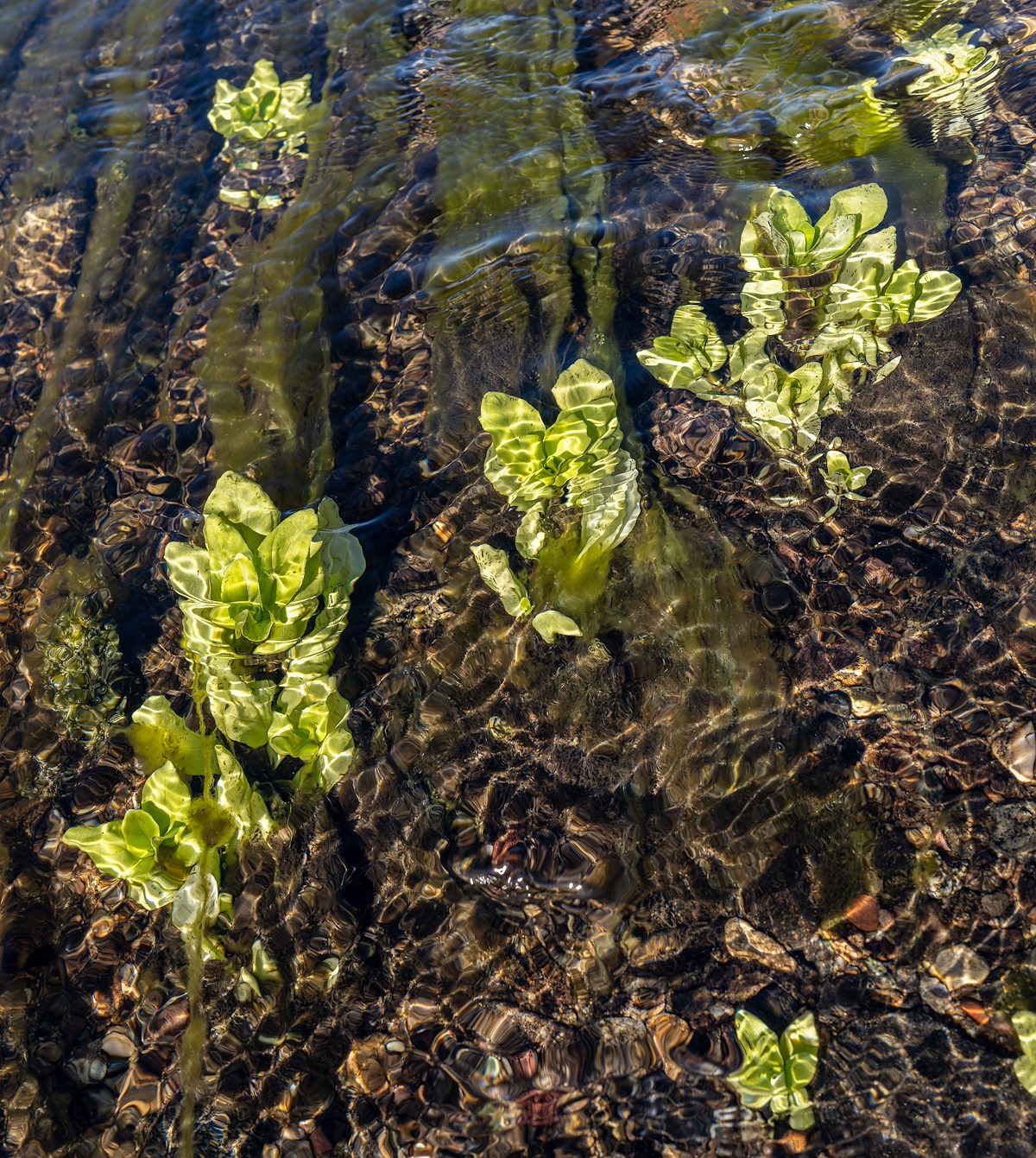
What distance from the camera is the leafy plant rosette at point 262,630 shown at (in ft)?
11.9

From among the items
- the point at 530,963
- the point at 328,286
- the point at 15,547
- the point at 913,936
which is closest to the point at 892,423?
the point at 913,936

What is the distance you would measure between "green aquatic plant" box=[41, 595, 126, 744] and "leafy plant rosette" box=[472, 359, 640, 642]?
1812mm

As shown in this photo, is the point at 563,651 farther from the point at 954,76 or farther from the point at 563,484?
the point at 954,76

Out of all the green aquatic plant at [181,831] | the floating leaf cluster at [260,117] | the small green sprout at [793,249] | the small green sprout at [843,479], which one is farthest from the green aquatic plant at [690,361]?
the floating leaf cluster at [260,117]

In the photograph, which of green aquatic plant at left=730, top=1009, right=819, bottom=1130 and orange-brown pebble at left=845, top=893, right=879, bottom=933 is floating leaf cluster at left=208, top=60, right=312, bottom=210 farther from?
green aquatic plant at left=730, top=1009, right=819, bottom=1130

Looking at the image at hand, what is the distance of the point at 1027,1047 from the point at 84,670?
3971mm

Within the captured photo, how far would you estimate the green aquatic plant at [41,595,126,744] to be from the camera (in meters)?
4.05

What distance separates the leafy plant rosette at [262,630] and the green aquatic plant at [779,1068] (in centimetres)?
180

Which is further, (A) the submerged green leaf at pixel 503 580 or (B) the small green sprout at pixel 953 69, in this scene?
(B) the small green sprout at pixel 953 69

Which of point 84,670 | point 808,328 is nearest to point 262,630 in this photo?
point 84,670

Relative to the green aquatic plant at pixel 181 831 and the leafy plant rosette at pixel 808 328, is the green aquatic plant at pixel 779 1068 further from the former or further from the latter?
the leafy plant rosette at pixel 808 328

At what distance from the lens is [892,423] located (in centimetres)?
405

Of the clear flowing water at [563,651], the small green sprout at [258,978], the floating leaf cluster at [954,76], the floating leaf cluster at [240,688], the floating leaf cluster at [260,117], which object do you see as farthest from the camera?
the floating leaf cluster at [260,117]

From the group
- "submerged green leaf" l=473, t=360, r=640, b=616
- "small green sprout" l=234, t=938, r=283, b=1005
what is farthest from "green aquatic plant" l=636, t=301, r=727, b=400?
"small green sprout" l=234, t=938, r=283, b=1005
